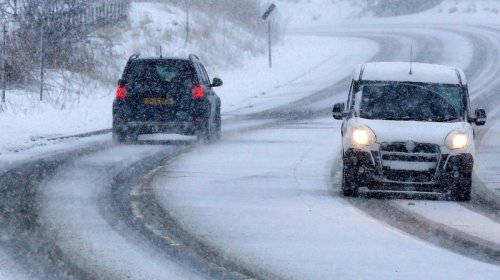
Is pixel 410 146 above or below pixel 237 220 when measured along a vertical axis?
above

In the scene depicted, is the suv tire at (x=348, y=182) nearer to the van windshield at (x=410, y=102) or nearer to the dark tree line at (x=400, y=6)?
the van windshield at (x=410, y=102)

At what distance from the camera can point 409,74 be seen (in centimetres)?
→ 1599

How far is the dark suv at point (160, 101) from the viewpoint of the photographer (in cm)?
2178

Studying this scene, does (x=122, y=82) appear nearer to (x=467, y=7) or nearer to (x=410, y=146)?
(x=410, y=146)

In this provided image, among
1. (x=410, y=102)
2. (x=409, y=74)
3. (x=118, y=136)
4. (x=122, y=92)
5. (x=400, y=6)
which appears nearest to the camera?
(x=410, y=102)

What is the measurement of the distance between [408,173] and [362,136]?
28.2 inches

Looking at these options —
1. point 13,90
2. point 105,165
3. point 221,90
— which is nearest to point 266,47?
point 221,90

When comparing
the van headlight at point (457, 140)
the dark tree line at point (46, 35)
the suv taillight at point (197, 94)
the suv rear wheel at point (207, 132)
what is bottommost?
the suv rear wheel at point (207, 132)

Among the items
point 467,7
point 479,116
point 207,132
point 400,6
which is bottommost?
point 207,132

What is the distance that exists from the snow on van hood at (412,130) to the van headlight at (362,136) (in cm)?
6

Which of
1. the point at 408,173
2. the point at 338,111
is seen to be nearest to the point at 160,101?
the point at 338,111

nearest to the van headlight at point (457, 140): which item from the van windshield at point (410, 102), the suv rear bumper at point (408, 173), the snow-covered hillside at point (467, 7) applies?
the suv rear bumper at point (408, 173)

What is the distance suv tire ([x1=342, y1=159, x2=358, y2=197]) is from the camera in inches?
580

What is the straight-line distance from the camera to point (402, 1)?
77.9m
